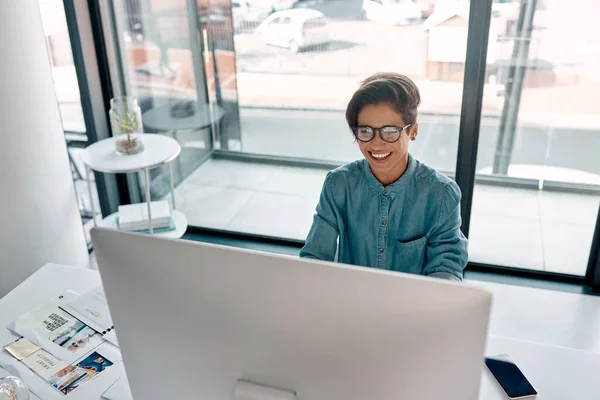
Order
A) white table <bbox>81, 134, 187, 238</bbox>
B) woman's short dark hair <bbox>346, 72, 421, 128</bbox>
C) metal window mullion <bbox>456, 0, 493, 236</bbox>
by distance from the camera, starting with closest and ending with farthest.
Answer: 1. woman's short dark hair <bbox>346, 72, 421, 128</bbox>
2. metal window mullion <bbox>456, 0, 493, 236</bbox>
3. white table <bbox>81, 134, 187, 238</bbox>

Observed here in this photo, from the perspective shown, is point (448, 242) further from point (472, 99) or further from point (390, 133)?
point (472, 99)

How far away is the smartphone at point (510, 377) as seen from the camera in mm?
1305

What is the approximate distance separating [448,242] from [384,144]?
0.32 metres

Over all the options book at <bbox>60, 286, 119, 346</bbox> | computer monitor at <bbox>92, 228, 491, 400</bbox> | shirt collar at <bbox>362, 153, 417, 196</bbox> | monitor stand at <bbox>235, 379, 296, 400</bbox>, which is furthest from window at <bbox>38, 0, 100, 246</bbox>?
monitor stand at <bbox>235, 379, 296, 400</bbox>

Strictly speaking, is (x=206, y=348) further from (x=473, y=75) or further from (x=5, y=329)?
(x=473, y=75)

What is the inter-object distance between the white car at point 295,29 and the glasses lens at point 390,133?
1.47 meters

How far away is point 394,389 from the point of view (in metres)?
0.83

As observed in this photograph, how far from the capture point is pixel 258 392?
0.89m

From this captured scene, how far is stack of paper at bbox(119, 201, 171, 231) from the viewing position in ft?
9.14

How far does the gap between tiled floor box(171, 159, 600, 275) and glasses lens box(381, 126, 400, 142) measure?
5.42 ft

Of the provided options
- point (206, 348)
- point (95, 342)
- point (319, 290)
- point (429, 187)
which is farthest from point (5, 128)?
point (319, 290)

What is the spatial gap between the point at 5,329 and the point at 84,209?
2.00 m

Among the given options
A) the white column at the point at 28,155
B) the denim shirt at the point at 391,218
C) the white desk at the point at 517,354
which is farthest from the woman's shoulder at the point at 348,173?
the white column at the point at 28,155

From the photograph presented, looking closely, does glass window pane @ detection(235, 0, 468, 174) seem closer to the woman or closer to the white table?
the white table
